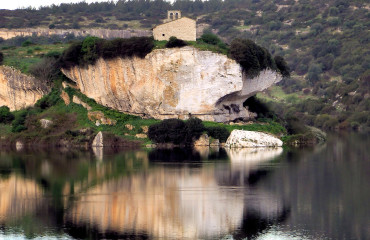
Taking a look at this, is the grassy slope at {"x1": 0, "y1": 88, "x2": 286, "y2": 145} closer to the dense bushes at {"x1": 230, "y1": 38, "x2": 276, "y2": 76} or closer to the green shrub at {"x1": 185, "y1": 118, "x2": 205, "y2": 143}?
the green shrub at {"x1": 185, "y1": 118, "x2": 205, "y2": 143}

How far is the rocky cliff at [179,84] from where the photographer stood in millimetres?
52781

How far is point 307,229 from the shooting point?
82.6 feet

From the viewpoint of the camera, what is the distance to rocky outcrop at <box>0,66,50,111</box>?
59.9 meters

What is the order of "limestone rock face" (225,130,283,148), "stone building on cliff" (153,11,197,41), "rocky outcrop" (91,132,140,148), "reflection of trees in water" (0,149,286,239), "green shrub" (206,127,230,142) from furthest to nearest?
"stone building on cliff" (153,11,197,41) → "rocky outcrop" (91,132,140,148) → "green shrub" (206,127,230,142) → "limestone rock face" (225,130,283,148) → "reflection of trees in water" (0,149,286,239)

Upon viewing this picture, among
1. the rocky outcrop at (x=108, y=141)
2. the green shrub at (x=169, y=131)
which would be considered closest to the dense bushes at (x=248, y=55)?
the green shrub at (x=169, y=131)

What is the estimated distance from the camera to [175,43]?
5281 centimetres

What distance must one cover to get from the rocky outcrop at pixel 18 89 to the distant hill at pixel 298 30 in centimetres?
2926

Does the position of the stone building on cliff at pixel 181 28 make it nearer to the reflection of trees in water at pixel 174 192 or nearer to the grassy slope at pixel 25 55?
the reflection of trees in water at pixel 174 192

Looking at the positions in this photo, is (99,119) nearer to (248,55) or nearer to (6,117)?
(6,117)

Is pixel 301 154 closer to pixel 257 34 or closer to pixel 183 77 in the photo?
pixel 183 77

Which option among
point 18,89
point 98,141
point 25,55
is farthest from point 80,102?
point 25,55

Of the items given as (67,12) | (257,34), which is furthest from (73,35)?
(257,34)

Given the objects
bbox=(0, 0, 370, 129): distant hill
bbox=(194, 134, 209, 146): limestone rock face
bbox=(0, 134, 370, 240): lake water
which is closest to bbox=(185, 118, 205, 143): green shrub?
bbox=(194, 134, 209, 146): limestone rock face

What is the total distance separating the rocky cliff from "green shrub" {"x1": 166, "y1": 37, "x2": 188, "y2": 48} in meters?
0.31
